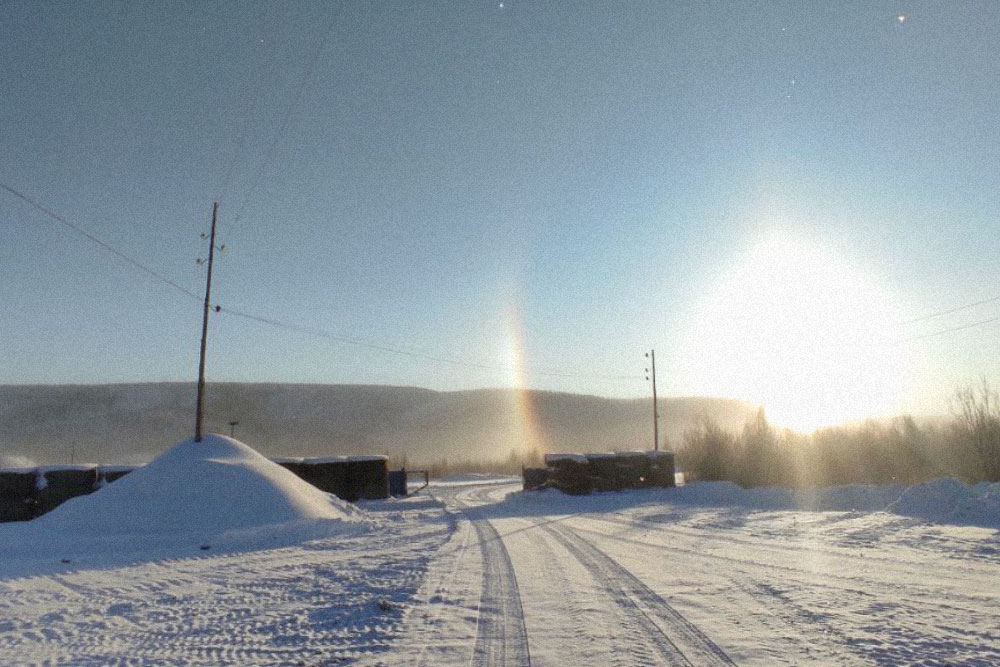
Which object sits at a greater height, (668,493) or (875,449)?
(875,449)

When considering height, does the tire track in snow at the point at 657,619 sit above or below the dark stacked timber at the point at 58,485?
below

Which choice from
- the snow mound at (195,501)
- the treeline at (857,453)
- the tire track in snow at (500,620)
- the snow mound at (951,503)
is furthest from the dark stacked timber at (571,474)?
the tire track in snow at (500,620)

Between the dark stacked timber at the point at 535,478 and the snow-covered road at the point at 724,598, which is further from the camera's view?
the dark stacked timber at the point at 535,478

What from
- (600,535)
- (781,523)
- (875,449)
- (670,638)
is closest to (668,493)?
(875,449)

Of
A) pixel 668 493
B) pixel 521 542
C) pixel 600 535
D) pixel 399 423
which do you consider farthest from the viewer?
pixel 399 423

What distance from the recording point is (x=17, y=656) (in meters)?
6.63

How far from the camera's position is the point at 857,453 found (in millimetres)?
29469

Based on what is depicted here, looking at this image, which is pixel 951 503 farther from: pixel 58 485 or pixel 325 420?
pixel 325 420

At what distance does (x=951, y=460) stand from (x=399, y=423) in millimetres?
102218

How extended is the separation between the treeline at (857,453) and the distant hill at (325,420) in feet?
197

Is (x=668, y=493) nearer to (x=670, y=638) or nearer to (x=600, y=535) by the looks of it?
(x=600, y=535)

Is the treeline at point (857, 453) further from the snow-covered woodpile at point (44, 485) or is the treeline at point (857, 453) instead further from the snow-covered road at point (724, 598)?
the snow-covered woodpile at point (44, 485)

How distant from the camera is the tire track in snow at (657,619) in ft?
19.6

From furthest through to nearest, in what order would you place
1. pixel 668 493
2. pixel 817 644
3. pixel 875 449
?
pixel 668 493 → pixel 875 449 → pixel 817 644
